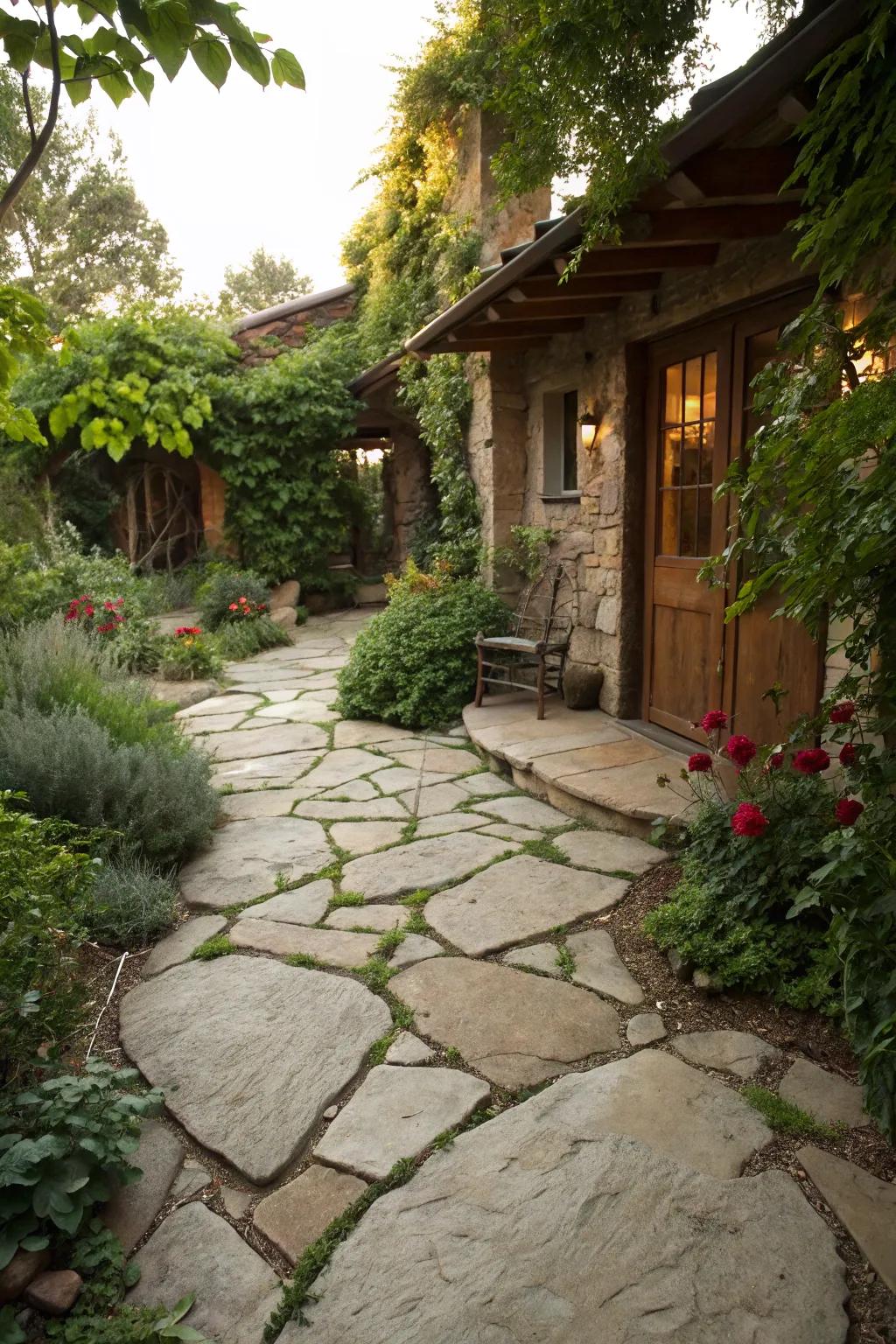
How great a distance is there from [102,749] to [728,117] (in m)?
3.22

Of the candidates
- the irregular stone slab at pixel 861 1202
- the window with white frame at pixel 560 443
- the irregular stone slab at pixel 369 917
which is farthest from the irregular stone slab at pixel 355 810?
the window with white frame at pixel 560 443

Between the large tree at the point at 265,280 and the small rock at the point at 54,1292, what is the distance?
26873 millimetres

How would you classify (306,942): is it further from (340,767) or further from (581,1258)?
(340,767)

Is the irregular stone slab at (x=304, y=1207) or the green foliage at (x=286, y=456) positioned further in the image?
the green foliage at (x=286, y=456)

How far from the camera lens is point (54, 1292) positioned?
5.31ft

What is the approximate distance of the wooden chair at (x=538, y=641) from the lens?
5652 mm

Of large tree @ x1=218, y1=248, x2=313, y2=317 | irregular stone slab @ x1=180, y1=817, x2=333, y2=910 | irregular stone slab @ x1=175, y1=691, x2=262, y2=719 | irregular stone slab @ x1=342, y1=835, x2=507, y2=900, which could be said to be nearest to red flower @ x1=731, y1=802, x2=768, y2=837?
irregular stone slab @ x1=342, y1=835, x2=507, y2=900

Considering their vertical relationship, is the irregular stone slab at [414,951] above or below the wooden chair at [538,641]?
below

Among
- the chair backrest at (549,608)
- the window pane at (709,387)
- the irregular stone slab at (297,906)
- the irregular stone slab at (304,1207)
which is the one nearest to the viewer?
the irregular stone slab at (304,1207)

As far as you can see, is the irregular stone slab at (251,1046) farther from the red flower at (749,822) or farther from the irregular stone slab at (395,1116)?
the red flower at (749,822)

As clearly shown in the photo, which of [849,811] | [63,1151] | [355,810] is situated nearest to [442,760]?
[355,810]

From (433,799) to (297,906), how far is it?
1.34m

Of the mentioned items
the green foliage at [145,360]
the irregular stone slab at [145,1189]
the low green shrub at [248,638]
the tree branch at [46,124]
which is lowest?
the irregular stone slab at [145,1189]

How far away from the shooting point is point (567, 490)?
6445mm
